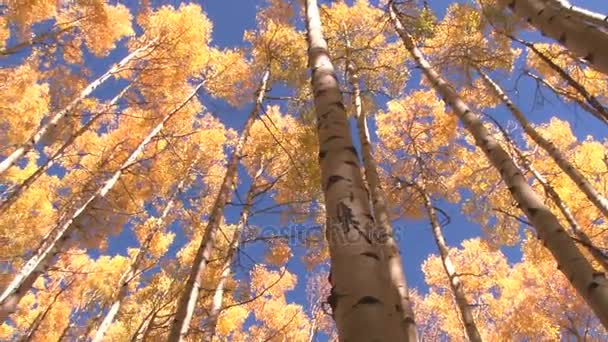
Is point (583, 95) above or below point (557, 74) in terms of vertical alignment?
below

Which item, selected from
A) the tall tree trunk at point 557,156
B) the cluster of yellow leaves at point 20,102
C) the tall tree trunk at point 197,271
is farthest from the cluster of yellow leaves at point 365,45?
the cluster of yellow leaves at point 20,102

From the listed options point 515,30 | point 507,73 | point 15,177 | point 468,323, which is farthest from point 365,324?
point 15,177

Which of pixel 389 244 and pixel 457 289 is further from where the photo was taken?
pixel 457 289

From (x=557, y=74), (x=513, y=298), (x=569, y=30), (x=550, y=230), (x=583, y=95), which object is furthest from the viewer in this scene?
(x=513, y=298)

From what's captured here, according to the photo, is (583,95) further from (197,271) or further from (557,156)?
(197,271)

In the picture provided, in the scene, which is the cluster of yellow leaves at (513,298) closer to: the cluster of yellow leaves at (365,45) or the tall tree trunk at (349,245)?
the cluster of yellow leaves at (365,45)

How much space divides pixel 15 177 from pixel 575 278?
16.2 metres

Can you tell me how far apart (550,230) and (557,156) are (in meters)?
3.51

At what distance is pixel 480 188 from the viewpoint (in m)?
10.0

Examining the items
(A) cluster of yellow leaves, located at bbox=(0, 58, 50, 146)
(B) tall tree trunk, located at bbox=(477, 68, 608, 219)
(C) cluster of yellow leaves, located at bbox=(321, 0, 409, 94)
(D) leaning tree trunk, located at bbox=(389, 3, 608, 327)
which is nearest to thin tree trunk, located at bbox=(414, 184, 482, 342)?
(D) leaning tree trunk, located at bbox=(389, 3, 608, 327)

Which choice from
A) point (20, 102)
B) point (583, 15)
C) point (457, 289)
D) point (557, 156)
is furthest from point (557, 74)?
point (20, 102)

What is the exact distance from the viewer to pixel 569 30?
294 cm

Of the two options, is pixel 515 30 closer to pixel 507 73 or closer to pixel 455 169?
Result: pixel 507 73

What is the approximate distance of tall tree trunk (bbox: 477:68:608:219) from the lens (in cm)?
568
